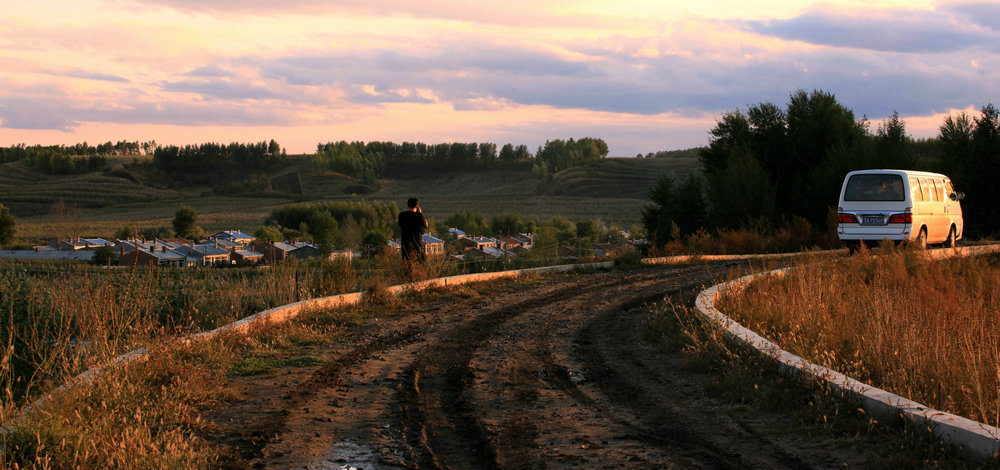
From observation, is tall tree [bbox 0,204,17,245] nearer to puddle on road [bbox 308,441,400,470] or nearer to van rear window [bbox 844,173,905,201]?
van rear window [bbox 844,173,905,201]

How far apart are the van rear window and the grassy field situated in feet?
Answer: 260

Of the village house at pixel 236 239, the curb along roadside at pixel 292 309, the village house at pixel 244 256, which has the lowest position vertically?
the village house at pixel 236 239

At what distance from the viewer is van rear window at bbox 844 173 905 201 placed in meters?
15.6

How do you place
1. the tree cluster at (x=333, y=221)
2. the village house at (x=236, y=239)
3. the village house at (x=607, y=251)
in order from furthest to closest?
the tree cluster at (x=333, y=221), the village house at (x=236, y=239), the village house at (x=607, y=251)

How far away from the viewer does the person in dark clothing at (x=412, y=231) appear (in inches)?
534

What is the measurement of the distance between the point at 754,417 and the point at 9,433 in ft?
16.1

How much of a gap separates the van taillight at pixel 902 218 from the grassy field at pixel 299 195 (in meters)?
79.8

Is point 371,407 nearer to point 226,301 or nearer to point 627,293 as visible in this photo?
point 226,301

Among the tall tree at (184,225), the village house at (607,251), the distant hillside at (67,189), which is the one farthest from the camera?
the distant hillside at (67,189)

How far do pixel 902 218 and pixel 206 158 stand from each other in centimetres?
19105

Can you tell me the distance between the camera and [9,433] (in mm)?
4535

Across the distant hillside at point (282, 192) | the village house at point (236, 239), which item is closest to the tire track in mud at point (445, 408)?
the village house at point (236, 239)

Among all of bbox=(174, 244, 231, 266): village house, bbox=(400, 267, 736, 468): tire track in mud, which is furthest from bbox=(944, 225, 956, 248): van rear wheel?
bbox=(174, 244, 231, 266): village house

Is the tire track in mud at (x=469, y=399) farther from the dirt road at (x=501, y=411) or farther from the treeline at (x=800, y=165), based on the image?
the treeline at (x=800, y=165)
